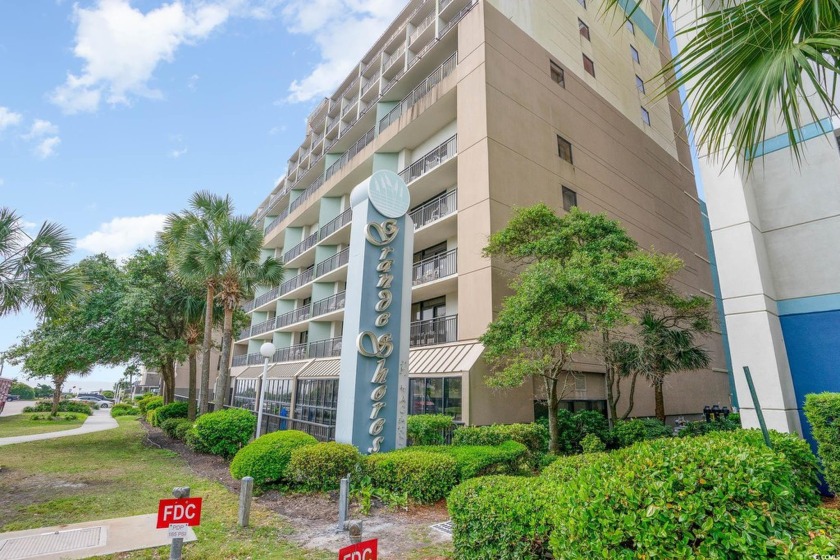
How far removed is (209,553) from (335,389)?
1364 cm

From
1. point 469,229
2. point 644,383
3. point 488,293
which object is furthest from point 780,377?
point 644,383

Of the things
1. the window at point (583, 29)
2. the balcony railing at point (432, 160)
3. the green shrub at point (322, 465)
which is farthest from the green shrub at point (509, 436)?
the window at point (583, 29)

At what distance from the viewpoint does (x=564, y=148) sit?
20156 mm

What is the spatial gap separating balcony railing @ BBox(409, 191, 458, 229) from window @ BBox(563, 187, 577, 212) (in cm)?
508

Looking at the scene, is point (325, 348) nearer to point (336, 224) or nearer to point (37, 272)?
point (336, 224)

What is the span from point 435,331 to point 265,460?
31.5ft

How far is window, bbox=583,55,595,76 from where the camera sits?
23453 millimetres

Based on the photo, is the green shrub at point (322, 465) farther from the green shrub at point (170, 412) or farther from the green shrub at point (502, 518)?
the green shrub at point (170, 412)

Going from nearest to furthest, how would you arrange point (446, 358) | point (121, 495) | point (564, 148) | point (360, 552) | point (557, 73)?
1. point (360, 552)
2. point (121, 495)
3. point (446, 358)
4. point (564, 148)
5. point (557, 73)

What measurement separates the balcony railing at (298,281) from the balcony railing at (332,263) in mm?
2200

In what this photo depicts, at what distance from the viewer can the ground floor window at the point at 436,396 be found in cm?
1461

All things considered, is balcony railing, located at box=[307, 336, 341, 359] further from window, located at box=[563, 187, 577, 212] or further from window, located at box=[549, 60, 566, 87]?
window, located at box=[549, 60, 566, 87]

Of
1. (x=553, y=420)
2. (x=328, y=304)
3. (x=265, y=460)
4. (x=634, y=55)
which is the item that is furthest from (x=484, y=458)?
(x=634, y=55)

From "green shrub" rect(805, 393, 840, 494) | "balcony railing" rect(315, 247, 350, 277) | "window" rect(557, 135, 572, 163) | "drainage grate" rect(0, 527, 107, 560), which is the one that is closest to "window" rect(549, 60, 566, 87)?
"window" rect(557, 135, 572, 163)
